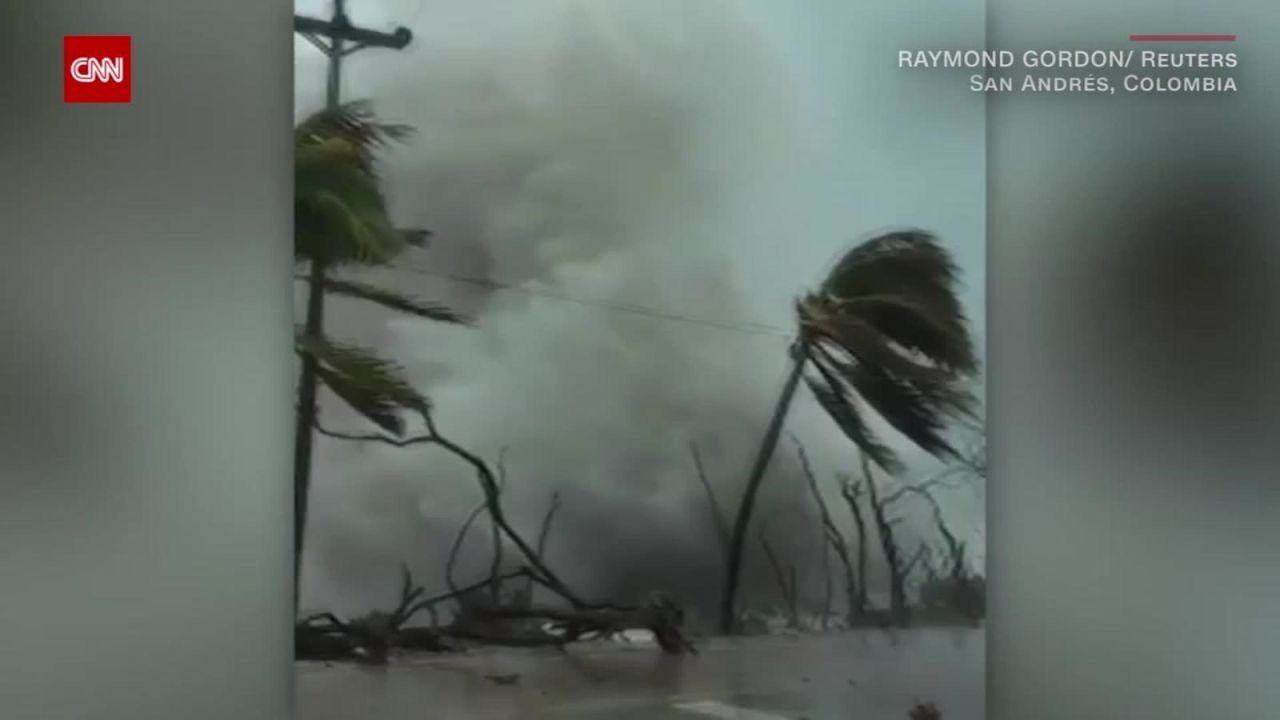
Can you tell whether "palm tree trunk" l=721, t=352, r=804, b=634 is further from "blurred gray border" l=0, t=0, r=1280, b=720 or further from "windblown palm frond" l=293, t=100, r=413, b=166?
"windblown palm frond" l=293, t=100, r=413, b=166

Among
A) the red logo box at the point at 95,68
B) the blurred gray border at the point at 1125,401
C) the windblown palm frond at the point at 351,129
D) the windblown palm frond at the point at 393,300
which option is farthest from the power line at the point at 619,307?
the red logo box at the point at 95,68

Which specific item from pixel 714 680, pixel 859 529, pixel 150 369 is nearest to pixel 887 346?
pixel 859 529

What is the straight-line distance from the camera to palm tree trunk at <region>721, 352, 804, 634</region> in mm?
1185

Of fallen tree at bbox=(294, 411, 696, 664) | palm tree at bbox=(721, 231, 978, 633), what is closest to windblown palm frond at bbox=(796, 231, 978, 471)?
palm tree at bbox=(721, 231, 978, 633)

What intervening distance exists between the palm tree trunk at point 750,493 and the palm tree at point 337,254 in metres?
0.38

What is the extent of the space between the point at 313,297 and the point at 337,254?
0.05m

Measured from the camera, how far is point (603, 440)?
1.18m

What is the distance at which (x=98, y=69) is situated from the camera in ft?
3.85

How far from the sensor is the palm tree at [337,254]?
1.15 m

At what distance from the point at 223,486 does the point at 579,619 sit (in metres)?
0.42

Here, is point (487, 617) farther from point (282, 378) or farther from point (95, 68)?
point (95, 68)

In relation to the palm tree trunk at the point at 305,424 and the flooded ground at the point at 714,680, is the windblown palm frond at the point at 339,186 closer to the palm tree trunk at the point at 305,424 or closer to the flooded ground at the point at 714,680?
the palm tree trunk at the point at 305,424

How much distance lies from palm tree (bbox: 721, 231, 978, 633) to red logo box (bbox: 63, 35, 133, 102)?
80cm

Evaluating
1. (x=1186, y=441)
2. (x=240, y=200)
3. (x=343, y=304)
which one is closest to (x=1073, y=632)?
(x=1186, y=441)
